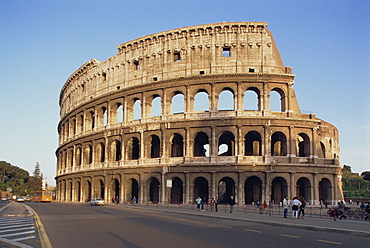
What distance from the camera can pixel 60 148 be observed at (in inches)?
2537

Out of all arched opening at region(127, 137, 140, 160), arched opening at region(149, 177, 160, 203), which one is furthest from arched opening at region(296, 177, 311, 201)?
arched opening at region(127, 137, 140, 160)

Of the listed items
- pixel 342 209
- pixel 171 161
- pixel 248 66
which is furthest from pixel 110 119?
pixel 342 209

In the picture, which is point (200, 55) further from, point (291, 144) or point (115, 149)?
point (115, 149)

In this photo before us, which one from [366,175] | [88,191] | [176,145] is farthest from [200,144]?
[366,175]

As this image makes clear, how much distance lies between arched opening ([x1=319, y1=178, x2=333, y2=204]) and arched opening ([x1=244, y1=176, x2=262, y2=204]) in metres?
6.89

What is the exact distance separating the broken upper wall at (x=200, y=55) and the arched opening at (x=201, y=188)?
465 inches

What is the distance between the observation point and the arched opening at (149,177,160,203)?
4459 centimetres

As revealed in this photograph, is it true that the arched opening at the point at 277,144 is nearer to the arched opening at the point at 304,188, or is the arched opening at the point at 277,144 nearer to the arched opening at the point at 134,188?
the arched opening at the point at 304,188

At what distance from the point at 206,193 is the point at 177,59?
51.8 feet

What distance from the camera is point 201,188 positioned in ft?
141

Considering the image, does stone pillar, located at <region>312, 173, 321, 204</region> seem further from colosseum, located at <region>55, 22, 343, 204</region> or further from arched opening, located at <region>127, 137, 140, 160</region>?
arched opening, located at <region>127, 137, 140, 160</region>

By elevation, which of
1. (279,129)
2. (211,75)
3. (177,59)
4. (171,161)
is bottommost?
(171,161)

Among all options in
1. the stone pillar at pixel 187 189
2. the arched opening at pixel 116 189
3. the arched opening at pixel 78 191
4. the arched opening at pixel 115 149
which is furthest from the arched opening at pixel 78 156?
the stone pillar at pixel 187 189

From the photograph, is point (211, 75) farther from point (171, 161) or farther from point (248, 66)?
point (171, 161)
